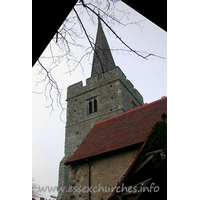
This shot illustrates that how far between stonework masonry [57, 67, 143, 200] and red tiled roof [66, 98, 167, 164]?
9476mm

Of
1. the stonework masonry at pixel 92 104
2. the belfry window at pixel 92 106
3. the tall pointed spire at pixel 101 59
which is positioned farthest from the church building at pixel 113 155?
the belfry window at pixel 92 106

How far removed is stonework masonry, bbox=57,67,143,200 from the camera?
20328 millimetres

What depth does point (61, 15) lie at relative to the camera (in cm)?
131

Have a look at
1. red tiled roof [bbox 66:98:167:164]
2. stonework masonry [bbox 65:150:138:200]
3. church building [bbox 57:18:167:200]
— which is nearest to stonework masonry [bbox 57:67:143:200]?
red tiled roof [bbox 66:98:167:164]

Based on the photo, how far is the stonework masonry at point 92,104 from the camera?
800 inches

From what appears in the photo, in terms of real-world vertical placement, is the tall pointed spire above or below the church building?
above

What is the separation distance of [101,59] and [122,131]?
1703 cm

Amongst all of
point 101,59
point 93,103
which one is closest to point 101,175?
point 93,103

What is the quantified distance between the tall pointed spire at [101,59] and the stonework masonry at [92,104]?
55.7 inches

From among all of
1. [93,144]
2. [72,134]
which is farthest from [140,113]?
[72,134]

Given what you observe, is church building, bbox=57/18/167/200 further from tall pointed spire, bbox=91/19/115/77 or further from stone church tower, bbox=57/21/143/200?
stone church tower, bbox=57/21/143/200

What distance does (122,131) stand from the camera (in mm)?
8547

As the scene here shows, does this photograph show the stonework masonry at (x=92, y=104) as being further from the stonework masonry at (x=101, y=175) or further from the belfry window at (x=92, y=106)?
the stonework masonry at (x=101, y=175)

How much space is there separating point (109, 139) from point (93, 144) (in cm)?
76
